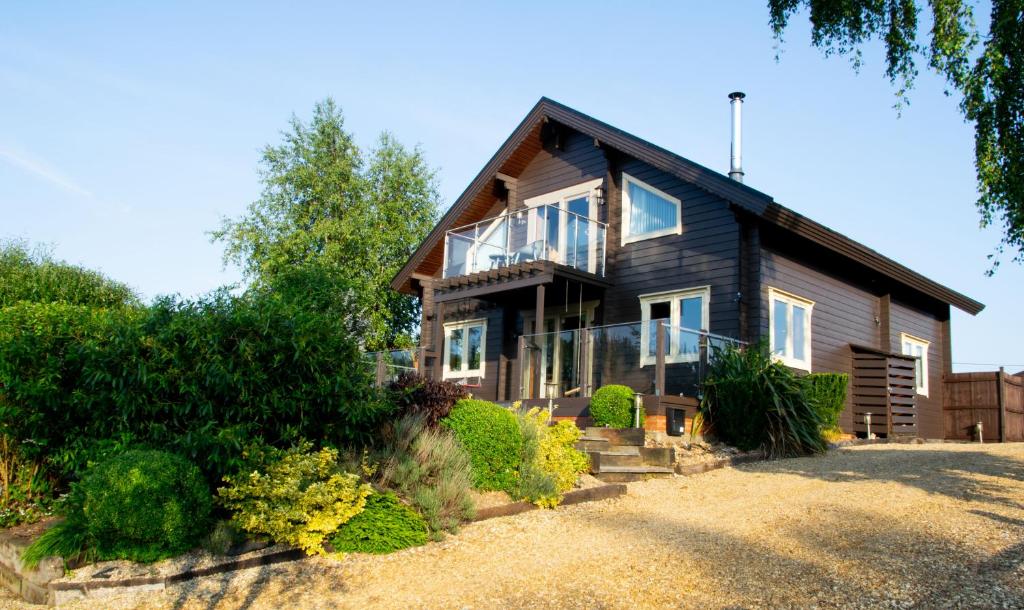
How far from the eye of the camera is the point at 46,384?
24.0 feet

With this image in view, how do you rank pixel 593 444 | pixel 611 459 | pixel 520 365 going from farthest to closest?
pixel 520 365, pixel 593 444, pixel 611 459

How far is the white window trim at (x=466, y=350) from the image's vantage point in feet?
62.7

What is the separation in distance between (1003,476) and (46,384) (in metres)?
10.4

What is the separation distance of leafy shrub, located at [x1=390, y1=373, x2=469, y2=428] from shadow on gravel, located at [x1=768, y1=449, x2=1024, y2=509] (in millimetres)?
4498

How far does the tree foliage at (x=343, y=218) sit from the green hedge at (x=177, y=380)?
20191 mm

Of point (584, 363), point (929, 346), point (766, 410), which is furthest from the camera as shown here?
point (929, 346)

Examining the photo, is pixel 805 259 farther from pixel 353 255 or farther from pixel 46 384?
pixel 353 255

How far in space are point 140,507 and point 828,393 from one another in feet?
35.5

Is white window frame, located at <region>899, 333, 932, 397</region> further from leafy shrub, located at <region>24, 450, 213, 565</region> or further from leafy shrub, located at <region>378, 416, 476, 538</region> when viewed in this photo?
leafy shrub, located at <region>24, 450, 213, 565</region>

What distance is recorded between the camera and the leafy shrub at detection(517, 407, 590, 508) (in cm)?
852

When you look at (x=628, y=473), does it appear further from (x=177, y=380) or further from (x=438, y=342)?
(x=438, y=342)

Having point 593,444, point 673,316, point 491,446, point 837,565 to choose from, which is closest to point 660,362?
point 593,444

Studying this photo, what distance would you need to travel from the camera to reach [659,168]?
15898mm

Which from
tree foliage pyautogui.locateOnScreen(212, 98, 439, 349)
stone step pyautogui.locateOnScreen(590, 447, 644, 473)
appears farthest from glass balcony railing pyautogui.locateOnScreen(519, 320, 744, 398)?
tree foliage pyautogui.locateOnScreen(212, 98, 439, 349)
